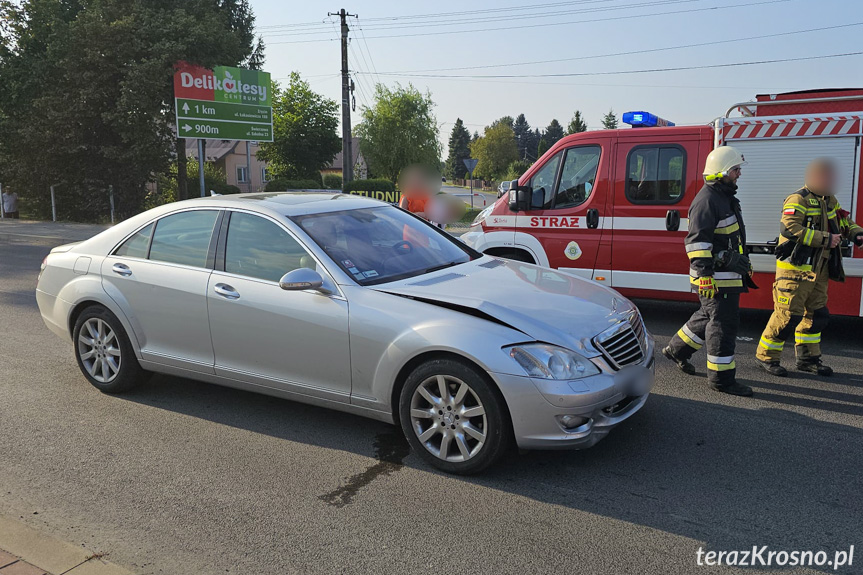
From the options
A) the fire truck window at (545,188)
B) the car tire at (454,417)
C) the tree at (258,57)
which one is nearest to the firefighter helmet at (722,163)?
the fire truck window at (545,188)

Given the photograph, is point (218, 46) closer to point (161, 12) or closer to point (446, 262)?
point (161, 12)

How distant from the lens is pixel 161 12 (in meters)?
25.8

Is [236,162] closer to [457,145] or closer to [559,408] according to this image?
[559,408]

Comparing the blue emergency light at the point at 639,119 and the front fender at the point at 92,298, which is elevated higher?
the blue emergency light at the point at 639,119

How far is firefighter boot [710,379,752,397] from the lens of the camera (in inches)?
211

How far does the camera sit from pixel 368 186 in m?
31.0

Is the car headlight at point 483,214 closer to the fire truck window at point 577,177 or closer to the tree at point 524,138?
the fire truck window at point 577,177

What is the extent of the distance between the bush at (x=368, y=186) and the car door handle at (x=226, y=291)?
23.8 meters

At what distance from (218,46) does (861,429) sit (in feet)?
86.7

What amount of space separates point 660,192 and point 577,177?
3.06 ft

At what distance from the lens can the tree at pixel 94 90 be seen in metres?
24.5

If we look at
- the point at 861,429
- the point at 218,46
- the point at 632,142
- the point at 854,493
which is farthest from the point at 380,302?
the point at 218,46

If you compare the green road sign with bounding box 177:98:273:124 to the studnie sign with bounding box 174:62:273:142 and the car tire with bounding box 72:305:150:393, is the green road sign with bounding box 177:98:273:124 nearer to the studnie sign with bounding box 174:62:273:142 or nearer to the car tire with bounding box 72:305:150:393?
the studnie sign with bounding box 174:62:273:142

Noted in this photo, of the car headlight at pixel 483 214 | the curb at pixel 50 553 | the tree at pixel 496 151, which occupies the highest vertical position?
the tree at pixel 496 151
